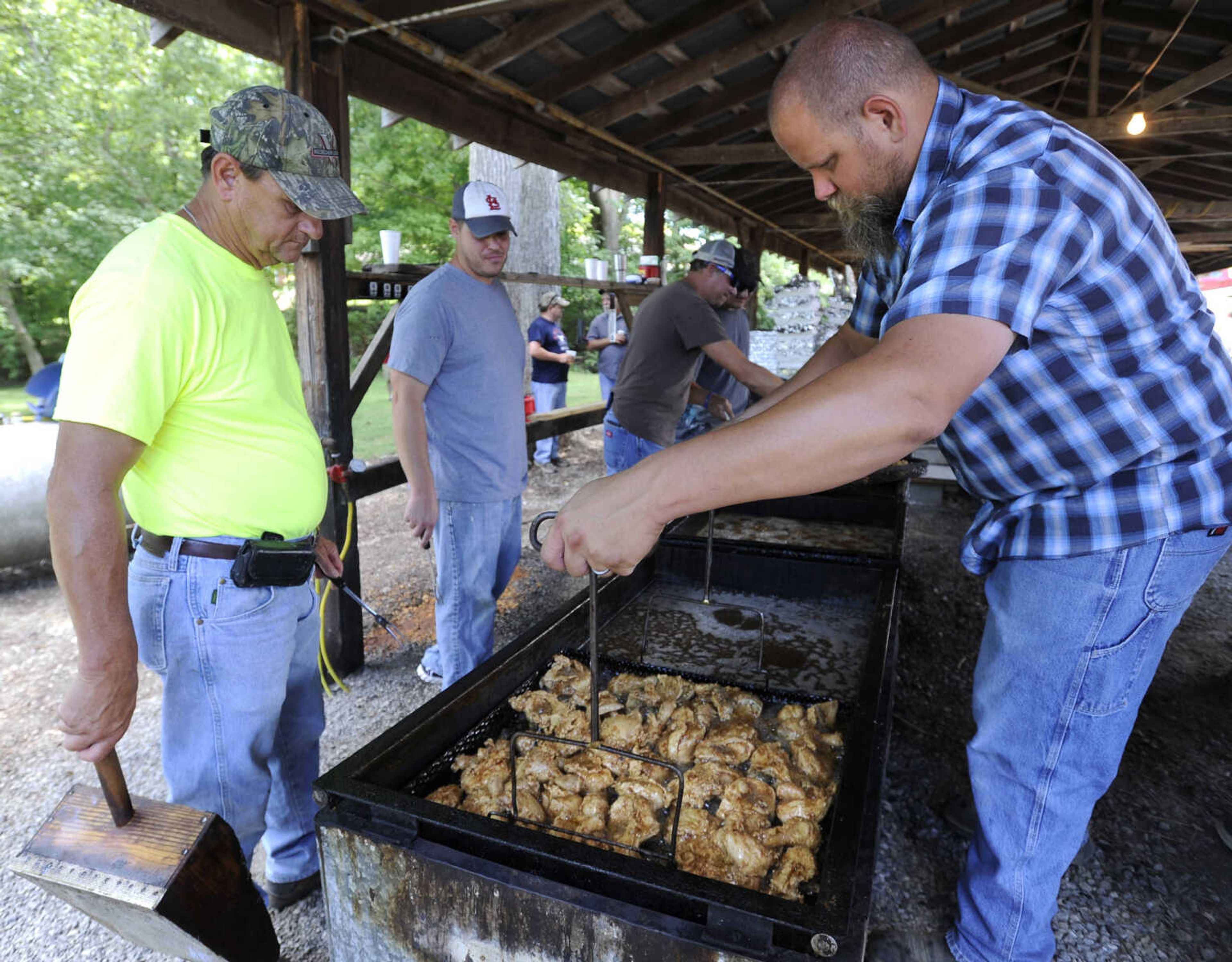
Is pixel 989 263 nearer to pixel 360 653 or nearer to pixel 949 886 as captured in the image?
pixel 949 886

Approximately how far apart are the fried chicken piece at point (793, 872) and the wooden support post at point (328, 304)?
266 centimetres

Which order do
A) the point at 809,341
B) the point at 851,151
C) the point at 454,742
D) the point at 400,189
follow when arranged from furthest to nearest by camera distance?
the point at 400,189 → the point at 809,341 → the point at 454,742 → the point at 851,151

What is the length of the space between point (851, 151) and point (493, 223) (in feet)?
6.81

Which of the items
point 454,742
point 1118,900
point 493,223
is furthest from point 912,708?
point 493,223

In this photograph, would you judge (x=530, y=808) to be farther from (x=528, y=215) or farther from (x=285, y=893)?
(x=528, y=215)

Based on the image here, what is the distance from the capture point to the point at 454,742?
1833 mm

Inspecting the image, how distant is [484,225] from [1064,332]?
94.6 inches

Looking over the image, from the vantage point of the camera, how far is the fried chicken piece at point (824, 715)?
2.02 meters

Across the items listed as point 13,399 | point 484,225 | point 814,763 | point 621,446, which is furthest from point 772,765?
point 13,399

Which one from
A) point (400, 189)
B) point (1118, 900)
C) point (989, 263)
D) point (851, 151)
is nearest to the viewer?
point (989, 263)

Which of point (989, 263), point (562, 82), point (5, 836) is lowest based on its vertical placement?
point (5, 836)

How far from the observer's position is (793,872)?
5.01ft

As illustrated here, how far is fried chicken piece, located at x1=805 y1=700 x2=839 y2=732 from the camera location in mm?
2016

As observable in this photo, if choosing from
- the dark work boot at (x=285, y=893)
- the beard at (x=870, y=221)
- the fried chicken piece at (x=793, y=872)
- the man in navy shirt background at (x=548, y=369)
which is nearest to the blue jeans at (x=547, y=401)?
the man in navy shirt background at (x=548, y=369)
